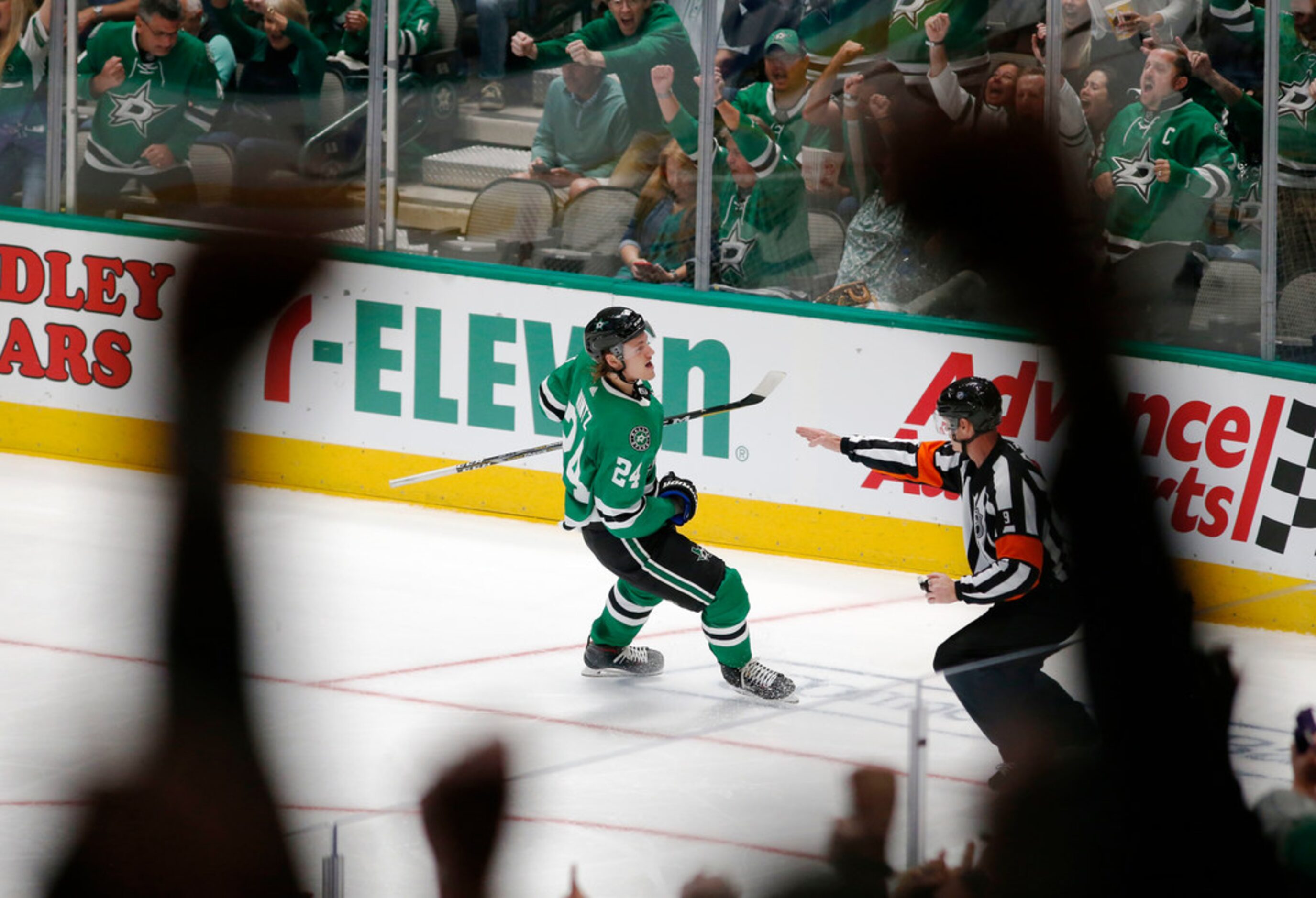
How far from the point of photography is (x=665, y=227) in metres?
7.99

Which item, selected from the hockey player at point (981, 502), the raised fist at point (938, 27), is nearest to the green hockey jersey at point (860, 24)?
the raised fist at point (938, 27)

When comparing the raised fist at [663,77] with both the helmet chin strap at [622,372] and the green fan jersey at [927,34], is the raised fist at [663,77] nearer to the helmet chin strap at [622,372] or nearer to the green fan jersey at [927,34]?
the helmet chin strap at [622,372]

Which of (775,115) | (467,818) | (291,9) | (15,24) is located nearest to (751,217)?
(775,115)

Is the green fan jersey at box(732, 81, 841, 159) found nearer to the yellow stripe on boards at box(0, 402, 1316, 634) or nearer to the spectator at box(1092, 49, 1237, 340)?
the yellow stripe on boards at box(0, 402, 1316, 634)

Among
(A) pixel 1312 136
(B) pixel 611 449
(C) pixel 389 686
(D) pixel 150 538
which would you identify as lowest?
(C) pixel 389 686

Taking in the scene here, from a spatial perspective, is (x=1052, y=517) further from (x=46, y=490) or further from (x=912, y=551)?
(x=46, y=490)

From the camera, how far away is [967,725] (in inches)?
76.6

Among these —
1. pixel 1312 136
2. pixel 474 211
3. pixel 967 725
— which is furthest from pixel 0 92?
pixel 967 725

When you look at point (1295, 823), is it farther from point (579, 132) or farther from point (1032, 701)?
point (579, 132)

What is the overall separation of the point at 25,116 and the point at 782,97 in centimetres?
385

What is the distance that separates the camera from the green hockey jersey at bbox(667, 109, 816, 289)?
7.45 m

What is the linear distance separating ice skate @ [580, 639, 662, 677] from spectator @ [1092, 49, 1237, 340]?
2397 millimetres

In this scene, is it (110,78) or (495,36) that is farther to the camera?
(495,36)

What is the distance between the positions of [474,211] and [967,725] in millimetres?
6027
